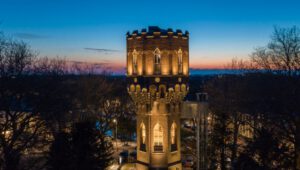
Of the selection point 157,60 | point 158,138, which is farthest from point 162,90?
point 158,138

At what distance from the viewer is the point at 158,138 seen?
25125 mm

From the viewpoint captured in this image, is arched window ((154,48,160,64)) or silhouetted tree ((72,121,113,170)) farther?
arched window ((154,48,160,64))

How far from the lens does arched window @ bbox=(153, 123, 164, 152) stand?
25000 millimetres

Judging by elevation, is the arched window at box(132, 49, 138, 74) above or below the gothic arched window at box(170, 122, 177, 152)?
above

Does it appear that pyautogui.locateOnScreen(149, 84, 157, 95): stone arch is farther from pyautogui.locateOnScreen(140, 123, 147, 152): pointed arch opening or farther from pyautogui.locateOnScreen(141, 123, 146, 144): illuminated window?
pyautogui.locateOnScreen(141, 123, 146, 144): illuminated window

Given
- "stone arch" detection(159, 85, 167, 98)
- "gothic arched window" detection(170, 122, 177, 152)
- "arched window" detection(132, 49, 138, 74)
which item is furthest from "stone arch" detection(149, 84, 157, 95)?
"gothic arched window" detection(170, 122, 177, 152)

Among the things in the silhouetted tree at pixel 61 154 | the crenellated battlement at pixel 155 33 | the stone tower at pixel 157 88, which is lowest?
the silhouetted tree at pixel 61 154

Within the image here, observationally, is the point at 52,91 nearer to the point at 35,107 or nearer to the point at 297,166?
the point at 35,107

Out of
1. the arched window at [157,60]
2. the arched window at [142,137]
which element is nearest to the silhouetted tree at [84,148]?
the arched window at [142,137]

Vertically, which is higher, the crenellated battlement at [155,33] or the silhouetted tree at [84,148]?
the crenellated battlement at [155,33]

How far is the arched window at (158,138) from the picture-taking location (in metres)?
25.0

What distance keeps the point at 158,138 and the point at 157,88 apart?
14.0 ft

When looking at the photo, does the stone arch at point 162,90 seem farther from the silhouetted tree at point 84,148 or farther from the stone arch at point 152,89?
the silhouetted tree at point 84,148

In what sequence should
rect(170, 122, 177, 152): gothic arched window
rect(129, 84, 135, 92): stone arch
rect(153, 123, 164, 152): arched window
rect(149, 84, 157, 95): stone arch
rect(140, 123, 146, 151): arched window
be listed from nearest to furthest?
rect(149, 84, 157, 95): stone arch → rect(153, 123, 164, 152): arched window → rect(129, 84, 135, 92): stone arch → rect(140, 123, 146, 151): arched window → rect(170, 122, 177, 152): gothic arched window
